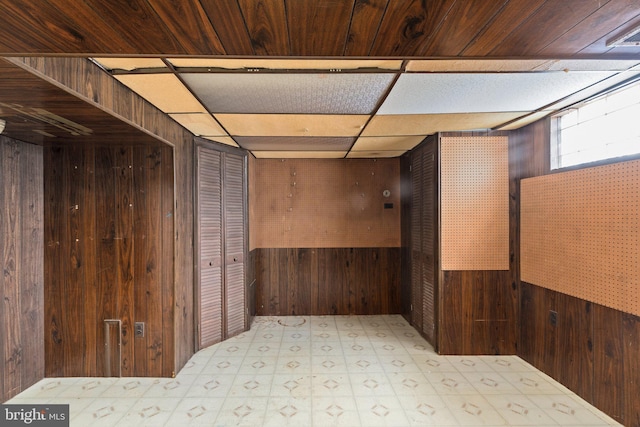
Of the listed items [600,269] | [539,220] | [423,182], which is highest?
[423,182]

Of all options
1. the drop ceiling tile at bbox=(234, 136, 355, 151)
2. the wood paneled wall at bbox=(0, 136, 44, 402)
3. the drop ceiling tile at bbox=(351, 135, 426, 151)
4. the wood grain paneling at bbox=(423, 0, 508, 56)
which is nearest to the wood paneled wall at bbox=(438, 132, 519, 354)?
the drop ceiling tile at bbox=(351, 135, 426, 151)

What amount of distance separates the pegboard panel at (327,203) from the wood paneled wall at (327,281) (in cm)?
16

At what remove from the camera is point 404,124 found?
2.77 metres

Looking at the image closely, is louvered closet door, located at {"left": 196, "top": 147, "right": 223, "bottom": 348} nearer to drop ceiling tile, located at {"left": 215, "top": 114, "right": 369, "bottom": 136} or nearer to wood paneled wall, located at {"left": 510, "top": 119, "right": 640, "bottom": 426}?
drop ceiling tile, located at {"left": 215, "top": 114, "right": 369, "bottom": 136}

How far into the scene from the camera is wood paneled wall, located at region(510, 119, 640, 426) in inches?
76.6

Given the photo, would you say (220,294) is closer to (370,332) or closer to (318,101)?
(370,332)

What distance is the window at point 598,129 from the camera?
2.02 m

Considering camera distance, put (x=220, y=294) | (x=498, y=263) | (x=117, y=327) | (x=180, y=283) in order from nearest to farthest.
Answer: (x=117, y=327) → (x=180, y=283) → (x=498, y=263) → (x=220, y=294)

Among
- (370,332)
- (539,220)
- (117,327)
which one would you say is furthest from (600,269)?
(117,327)

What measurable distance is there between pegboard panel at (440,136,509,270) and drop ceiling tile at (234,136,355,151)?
1.21 metres

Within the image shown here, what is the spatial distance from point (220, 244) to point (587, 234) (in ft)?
11.7

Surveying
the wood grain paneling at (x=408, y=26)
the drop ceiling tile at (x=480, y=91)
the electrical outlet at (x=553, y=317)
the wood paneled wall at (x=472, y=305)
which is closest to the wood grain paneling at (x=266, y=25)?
the wood grain paneling at (x=408, y=26)

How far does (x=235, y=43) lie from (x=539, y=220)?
306cm

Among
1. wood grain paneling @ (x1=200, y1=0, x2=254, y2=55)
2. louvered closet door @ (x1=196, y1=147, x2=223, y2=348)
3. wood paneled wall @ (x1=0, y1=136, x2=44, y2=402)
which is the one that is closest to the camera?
wood grain paneling @ (x1=200, y1=0, x2=254, y2=55)
